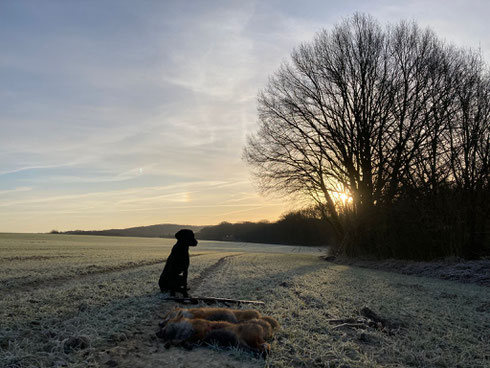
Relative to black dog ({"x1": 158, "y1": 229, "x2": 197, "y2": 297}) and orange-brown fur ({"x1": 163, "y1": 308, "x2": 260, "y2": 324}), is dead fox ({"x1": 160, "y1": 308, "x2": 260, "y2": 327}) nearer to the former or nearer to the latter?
orange-brown fur ({"x1": 163, "y1": 308, "x2": 260, "y2": 324})

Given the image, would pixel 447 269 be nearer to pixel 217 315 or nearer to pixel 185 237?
pixel 185 237

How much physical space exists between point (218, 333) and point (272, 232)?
8422cm

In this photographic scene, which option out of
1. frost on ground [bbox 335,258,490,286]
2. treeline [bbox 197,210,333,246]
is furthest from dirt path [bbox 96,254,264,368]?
treeline [bbox 197,210,333,246]

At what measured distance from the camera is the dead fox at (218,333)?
4352mm

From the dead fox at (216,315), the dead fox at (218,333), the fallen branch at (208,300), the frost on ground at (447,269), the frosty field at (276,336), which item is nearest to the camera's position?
the frosty field at (276,336)

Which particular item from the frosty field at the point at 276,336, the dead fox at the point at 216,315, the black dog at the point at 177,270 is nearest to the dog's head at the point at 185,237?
the black dog at the point at 177,270

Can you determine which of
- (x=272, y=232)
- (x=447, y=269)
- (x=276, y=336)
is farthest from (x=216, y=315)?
(x=272, y=232)

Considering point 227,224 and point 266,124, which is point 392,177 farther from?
point 227,224

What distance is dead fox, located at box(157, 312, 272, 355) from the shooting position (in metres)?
4.35

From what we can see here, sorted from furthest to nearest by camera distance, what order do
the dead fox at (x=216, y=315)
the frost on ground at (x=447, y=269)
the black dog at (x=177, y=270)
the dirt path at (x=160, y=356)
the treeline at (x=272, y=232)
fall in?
the treeline at (x=272, y=232), the frost on ground at (x=447, y=269), the black dog at (x=177, y=270), the dead fox at (x=216, y=315), the dirt path at (x=160, y=356)

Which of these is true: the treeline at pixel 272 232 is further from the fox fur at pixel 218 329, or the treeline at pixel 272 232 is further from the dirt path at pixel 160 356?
the dirt path at pixel 160 356

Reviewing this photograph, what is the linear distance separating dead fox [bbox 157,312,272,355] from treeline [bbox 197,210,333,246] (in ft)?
188

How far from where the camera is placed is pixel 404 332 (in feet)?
18.0

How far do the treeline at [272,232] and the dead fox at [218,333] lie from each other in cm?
5718
